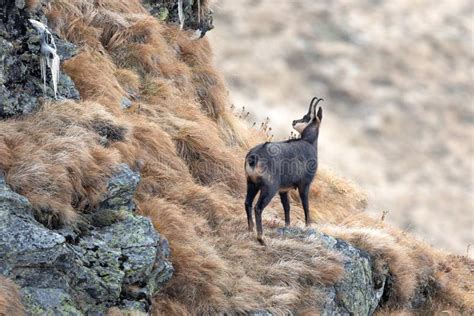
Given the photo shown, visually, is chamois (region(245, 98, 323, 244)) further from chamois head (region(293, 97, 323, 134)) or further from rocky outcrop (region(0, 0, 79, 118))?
rocky outcrop (region(0, 0, 79, 118))

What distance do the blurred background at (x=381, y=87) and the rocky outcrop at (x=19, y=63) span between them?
27116mm

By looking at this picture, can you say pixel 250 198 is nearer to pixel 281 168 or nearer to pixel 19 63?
pixel 281 168

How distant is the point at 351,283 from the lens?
28.8 feet

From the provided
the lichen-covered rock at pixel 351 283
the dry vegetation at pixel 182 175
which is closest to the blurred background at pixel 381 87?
the dry vegetation at pixel 182 175

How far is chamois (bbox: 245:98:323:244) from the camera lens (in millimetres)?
8664

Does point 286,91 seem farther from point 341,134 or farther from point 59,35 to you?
point 59,35

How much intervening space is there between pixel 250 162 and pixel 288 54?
54.0 m

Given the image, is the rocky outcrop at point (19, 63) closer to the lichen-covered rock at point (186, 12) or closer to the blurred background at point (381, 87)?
the lichen-covered rock at point (186, 12)

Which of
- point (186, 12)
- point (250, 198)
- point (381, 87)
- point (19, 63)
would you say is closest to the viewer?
point (19, 63)

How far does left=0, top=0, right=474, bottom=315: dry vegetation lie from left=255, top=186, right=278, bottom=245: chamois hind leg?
13cm

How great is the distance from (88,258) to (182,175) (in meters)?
2.92

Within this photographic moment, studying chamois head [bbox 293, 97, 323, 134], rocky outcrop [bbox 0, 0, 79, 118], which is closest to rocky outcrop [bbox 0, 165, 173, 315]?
rocky outcrop [bbox 0, 0, 79, 118]

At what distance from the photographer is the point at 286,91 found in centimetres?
5262

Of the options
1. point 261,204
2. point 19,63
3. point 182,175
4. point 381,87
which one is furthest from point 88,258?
point 381,87
